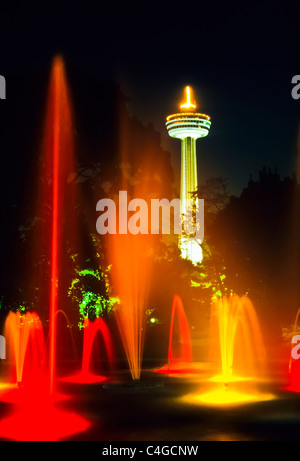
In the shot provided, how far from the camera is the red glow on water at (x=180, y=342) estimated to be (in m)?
31.3

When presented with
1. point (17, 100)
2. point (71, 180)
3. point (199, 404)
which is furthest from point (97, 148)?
point (199, 404)

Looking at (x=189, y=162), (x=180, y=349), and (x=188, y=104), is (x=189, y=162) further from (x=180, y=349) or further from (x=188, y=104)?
(x=180, y=349)

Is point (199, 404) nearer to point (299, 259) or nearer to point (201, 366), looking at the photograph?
point (201, 366)

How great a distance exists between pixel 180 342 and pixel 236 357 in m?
10.2

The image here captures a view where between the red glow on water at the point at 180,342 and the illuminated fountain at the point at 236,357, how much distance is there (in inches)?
50.1

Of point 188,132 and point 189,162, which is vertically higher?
point 188,132

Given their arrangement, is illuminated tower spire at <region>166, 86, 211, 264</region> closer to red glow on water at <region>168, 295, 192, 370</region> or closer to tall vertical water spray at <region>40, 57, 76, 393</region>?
red glow on water at <region>168, 295, 192, 370</region>

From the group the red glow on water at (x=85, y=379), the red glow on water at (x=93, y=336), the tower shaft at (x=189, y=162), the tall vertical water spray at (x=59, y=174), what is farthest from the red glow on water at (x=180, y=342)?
the tower shaft at (x=189, y=162)

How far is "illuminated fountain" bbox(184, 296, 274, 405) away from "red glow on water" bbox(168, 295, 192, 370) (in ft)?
4.18

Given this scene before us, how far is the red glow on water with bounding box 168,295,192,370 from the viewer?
31328mm

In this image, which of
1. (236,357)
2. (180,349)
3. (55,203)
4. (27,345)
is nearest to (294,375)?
Result: (236,357)

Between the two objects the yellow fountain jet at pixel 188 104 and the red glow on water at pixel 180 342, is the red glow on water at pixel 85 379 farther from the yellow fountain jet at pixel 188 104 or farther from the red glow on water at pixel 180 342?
the yellow fountain jet at pixel 188 104

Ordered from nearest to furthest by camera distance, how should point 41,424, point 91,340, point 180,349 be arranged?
point 41,424 < point 91,340 < point 180,349

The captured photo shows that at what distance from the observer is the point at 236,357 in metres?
33.8
